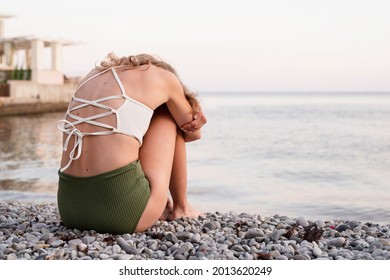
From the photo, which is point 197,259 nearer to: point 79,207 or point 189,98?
point 79,207

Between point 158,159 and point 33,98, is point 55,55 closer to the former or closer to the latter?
point 33,98

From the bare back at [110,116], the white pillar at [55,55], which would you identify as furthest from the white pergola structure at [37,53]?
the bare back at [110,116]

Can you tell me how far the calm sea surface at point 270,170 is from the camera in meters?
5.79

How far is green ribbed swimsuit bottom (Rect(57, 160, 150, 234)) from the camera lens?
105 inches

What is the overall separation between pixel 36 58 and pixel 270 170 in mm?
18746

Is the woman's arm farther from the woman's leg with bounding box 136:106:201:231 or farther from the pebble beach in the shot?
the pebble beach

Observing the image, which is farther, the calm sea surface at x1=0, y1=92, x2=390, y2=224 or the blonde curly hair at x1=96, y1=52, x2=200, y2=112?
the calm sea surface at x1=0, y1=92, x2=390, y2=224

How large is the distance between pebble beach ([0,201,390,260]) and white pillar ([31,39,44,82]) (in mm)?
22728

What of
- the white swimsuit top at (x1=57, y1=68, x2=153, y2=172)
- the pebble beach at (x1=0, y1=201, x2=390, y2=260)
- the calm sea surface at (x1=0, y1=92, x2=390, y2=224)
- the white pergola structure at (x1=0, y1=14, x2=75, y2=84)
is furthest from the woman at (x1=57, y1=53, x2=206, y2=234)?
the white pergola structure at (x1=0, y1=14, x2=75, y2=84)

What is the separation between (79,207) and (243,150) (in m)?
9.03

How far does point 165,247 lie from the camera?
2537 mm

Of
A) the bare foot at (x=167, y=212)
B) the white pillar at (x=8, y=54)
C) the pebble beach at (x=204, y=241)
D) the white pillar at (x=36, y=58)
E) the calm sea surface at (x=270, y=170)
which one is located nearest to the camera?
the pebble beach at (x=204, y=241)

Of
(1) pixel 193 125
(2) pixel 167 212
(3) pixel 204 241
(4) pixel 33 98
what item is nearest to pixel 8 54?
(4) pixel 33 98

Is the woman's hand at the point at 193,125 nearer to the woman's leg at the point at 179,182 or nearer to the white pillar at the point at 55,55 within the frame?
the woman's leg at the point at 179,182
